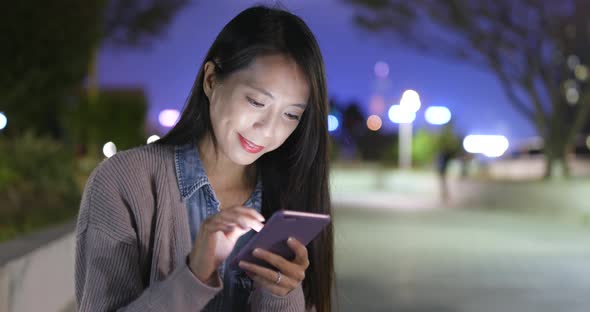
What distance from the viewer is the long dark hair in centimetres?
221

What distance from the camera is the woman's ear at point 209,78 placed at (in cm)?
228

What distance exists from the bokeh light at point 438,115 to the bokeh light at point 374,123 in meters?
7.91

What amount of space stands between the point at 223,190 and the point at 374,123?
52.1 metres

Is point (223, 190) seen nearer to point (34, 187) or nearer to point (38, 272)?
point (38, 272)

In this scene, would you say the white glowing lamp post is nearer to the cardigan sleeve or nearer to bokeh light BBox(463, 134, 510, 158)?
bokeh light BBox(463, 134, 510, 158)

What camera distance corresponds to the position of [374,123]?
178 ft

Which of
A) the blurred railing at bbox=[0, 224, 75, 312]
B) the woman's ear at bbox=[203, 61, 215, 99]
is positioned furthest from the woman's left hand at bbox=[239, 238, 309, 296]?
the blurred railing at bbox=[0, 224, 75, 312]

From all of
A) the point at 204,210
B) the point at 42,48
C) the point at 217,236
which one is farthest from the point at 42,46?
the point at 217,236

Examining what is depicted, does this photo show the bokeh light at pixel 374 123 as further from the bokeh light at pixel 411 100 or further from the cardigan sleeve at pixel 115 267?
the cardigan sleeve at pixel 115 267

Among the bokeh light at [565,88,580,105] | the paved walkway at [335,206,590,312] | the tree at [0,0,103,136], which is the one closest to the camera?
the paved walkway at [335,206,590,312]

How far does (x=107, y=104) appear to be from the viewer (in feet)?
89.7

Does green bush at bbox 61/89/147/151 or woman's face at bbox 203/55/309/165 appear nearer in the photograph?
woman's face at bbox 203/55/309/165

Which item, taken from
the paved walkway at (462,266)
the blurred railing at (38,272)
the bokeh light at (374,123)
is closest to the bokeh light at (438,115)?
the bokeh light at (374,123)

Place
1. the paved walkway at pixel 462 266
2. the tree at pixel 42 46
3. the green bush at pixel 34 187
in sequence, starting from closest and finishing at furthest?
the paved walkway at pixel 462 266 < the green bush at pixel 34 187 < the tree at pixel 42 46
